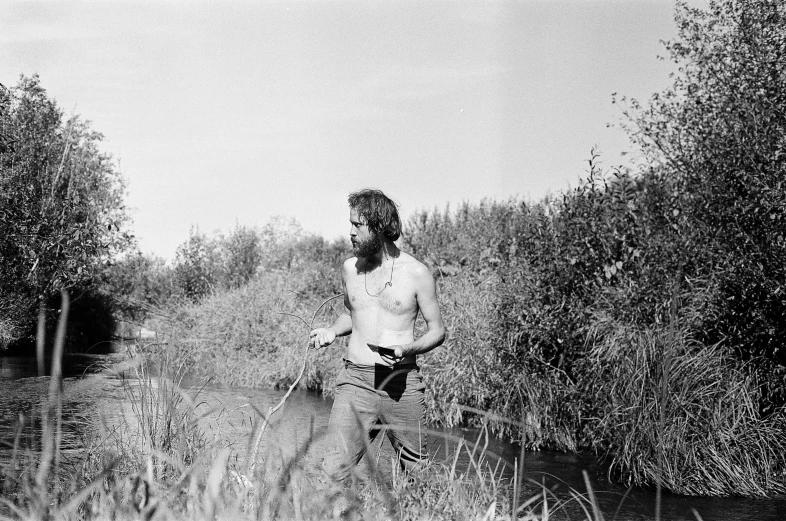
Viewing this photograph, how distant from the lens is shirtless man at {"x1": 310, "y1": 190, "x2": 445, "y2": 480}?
4445 mm

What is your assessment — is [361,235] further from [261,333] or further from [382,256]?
[261,333]

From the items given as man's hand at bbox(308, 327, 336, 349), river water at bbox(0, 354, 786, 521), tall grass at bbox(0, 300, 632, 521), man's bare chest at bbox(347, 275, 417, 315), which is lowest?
river water at bbox(0, 354, 786, 521)

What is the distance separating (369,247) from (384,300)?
302 mm

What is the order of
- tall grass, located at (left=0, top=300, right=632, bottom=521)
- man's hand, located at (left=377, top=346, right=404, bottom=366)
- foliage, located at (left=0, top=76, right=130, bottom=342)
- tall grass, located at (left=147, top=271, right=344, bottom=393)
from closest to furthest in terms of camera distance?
tall grass, located at (left=0, top=300, right=632, bottom=521) → man's hand, located at (left=377, top=346, right=404, bottom=366) → foliage, located at (left=0, top=76, right=130, bottom=342) → tall grass, located at (left=147, top=271, right=344, bottom=393)

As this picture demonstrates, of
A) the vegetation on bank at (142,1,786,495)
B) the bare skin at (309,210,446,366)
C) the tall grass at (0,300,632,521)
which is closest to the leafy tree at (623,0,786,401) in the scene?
the vegetation on bank at (142,1,786,495)

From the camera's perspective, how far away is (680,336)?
845 centimetres

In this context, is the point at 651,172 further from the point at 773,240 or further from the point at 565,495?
the point at 565,495

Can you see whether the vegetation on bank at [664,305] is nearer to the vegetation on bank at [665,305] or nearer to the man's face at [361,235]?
the vegetation on bank at [665,305]

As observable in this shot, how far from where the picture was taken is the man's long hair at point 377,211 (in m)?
4.62

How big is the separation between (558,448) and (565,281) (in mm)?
2134

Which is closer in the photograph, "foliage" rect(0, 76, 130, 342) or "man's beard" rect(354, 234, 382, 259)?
"man's beard" rect(354, 234, 382, 259)

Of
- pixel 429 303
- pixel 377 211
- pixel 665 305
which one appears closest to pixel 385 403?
pixel 429 303

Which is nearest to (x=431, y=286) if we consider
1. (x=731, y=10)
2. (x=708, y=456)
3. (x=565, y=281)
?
(x=708, y=456)

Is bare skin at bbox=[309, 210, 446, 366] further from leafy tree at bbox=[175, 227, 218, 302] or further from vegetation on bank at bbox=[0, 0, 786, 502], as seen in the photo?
leafy tree at bbox=[175, 227, 218, 302]
